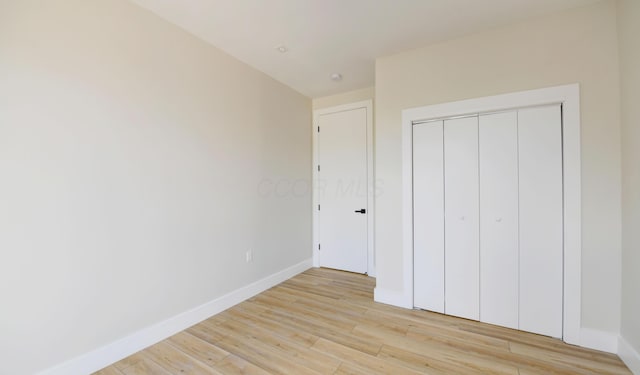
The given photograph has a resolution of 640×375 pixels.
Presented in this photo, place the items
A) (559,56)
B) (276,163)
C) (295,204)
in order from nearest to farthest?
1. (559,56)
2. (276,163)
3. (295,204)

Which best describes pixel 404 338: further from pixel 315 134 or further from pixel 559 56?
pixel 315 134

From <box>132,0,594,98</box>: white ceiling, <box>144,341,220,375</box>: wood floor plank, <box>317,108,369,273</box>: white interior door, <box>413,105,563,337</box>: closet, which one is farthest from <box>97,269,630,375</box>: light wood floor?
<box>132,0,594,98</box>: white ceiling

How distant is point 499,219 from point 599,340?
1.09m

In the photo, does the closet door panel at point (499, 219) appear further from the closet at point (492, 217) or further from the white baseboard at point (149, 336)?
the white baseboard at point (149, 336)

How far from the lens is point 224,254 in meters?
2.68

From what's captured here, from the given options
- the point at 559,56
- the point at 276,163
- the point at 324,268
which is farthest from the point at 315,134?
the point at 559,56

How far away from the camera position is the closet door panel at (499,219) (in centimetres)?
226

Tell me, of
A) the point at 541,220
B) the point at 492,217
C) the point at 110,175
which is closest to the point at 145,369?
the point at 110,175

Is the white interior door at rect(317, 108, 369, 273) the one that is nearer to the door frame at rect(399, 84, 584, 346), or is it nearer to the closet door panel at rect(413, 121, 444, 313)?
the closet door panel at rect(413, 121, 444, 313)

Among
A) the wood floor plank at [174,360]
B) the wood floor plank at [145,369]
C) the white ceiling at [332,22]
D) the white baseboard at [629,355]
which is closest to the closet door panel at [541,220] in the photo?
the white baseboard at [629,355]

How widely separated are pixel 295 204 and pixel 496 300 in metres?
2.54

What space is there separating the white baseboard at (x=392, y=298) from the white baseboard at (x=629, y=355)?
4.87 feet

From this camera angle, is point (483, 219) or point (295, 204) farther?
point (295, 204)

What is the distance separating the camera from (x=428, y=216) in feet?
8.61
